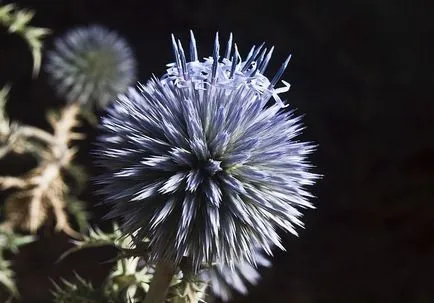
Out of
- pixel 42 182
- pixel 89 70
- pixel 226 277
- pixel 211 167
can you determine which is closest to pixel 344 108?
pixel 89 70

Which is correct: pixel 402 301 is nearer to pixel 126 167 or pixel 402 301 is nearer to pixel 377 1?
pixel 377 1

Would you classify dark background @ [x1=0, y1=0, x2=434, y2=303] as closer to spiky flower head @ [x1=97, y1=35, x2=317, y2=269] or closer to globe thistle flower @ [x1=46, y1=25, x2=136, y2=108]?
globe thistle flower @ [x1=46, y1=25, x2=136, y2=108]

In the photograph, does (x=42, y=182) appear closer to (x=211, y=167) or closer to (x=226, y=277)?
(x=226, y=277)

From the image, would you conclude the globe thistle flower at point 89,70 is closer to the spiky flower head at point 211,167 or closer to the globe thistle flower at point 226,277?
the globe thistle flower at point 226,277

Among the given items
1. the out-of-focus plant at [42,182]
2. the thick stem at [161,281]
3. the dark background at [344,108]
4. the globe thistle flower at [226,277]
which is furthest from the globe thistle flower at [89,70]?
the thick stem at [161,281]

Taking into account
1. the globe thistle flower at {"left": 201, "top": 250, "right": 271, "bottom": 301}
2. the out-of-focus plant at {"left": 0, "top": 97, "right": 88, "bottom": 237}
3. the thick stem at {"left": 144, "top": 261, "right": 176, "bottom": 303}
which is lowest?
the thick stem at {"left": 144, "top": 261, "right": 176, "bottom": 303}

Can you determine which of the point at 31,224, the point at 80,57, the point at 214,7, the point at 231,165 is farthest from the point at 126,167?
the point at 214,7

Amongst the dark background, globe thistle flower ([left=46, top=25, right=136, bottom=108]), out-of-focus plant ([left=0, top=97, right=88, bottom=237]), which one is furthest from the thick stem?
the dark background
